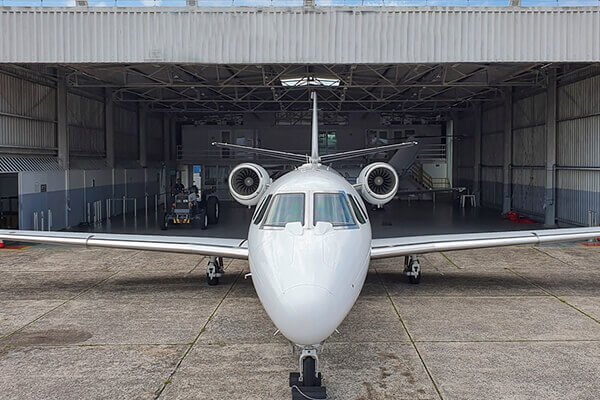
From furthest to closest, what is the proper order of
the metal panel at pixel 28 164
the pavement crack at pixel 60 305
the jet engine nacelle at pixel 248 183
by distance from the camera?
the metal panel at pixel 28 164, the jet engine nacelle at pixel 248 183, the pavement crack at pixel 60 305

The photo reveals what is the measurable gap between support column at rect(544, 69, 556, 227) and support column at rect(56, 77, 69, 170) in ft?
63.6

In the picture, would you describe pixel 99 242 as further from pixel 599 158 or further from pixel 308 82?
pixel 599 158

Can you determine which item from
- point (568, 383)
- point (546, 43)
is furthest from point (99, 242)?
point (546, 43)

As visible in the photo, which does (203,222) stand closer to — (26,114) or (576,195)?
(26,114)

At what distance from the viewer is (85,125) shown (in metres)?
22.5

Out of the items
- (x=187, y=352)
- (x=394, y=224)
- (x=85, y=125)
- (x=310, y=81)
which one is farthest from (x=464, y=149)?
(x=187, y=352)

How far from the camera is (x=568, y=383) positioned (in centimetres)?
574

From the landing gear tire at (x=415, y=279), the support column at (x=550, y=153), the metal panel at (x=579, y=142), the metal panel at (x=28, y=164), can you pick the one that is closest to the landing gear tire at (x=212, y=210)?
the metal panel at (x=28, y=164)

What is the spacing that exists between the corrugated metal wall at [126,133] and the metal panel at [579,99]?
69.7 feet

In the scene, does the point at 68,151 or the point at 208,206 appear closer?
the point at 68,151

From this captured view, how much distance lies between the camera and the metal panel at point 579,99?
56.0 feet

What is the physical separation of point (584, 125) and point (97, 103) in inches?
833

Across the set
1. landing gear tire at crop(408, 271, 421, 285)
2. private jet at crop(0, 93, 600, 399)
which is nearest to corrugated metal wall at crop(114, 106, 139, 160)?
private jet at crop(0, 93, 600, 399)

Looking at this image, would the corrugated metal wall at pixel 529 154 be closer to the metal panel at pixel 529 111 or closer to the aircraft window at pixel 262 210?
the metal panel at pixel 529 111
